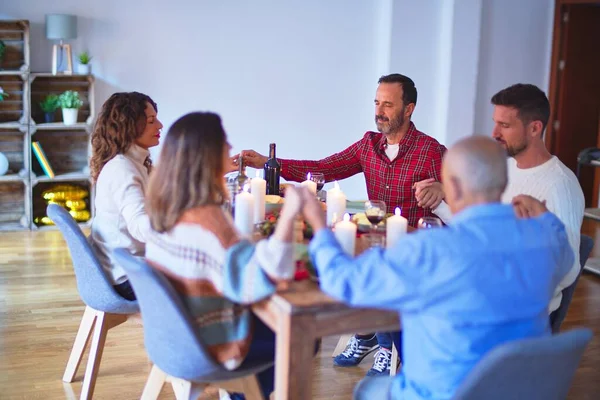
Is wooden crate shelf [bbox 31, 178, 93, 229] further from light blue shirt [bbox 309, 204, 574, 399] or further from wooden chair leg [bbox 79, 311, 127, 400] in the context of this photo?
light blue shirt [bbox 309, 204, 574, 399]

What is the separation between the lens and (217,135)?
228 centimetres

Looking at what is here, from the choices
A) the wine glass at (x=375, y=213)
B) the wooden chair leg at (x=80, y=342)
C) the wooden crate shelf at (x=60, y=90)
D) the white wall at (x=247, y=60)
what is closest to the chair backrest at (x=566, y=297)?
the wine glass at (x=375, y=213)

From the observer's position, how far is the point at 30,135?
19.4 ft

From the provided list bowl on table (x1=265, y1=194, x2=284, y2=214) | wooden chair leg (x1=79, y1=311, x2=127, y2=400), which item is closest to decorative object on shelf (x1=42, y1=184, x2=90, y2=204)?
wooden chair leg (x1=79, y1=311, x2=127, y2=400)

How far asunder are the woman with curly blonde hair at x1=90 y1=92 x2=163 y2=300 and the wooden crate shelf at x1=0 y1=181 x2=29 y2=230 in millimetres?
3170

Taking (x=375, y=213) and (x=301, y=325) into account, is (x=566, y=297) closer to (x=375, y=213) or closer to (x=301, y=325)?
(x=375, y=213)

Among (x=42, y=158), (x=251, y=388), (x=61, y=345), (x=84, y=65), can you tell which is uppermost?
(x=84, y=65)

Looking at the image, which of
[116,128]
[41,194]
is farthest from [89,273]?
[41,194]

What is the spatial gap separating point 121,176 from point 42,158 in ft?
10.6

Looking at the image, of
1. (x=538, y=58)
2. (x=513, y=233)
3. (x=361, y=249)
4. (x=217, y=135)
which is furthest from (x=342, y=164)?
(x=538, y=58)

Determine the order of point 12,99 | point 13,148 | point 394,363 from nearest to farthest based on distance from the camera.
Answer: point 394,363 < point 12,99 < point 13,148

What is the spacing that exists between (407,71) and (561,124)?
1831mm

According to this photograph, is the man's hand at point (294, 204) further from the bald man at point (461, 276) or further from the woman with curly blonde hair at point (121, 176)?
the woman with curly blonde hair at point (121, 176)

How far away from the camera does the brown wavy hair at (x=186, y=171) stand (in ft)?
7.33
